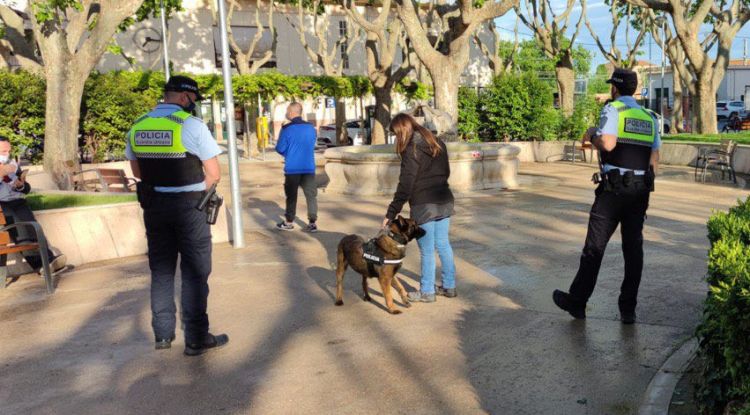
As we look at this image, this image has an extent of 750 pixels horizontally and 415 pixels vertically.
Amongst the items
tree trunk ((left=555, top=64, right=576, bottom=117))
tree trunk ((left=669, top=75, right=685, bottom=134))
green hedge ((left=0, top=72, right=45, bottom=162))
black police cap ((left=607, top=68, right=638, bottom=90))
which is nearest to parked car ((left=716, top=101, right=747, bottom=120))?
tree trunk ((left=669, top=75, right=685, bottom=134))

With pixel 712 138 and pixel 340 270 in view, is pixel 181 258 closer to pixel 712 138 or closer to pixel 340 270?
pixel 340 270

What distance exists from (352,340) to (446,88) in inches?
496

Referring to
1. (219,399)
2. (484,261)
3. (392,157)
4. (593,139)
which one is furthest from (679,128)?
(219,399)

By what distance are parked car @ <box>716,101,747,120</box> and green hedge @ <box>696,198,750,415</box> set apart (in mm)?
43104

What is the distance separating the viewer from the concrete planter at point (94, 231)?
28.3 ft

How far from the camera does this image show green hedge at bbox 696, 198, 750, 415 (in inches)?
132

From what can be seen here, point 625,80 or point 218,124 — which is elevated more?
point 218,124

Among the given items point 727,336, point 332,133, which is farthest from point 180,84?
point 332,133

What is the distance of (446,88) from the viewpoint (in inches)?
693

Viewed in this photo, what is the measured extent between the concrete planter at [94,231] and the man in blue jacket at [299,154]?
6.92 feet

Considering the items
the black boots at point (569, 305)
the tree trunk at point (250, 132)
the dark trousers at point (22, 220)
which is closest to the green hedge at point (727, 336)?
the black boots at point (569, 305)

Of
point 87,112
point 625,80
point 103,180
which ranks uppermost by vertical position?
point 87,112

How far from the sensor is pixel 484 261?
8289 mm

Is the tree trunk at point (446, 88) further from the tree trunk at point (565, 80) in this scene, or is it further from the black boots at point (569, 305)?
the black boots at point (569, 305)
